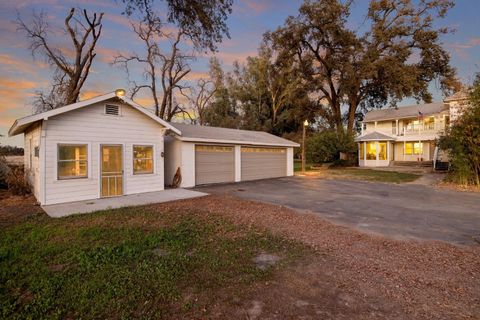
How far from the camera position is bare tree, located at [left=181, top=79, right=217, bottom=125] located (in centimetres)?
3425

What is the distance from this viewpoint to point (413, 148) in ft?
90.2

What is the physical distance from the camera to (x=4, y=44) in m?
12.8

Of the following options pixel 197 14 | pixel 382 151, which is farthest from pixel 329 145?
pixel 197 14

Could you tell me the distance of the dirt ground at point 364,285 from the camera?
9.36 feet

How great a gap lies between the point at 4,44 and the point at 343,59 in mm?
29696

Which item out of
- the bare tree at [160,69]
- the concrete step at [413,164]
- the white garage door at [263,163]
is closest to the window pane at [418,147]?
the concrete step at [413,164]

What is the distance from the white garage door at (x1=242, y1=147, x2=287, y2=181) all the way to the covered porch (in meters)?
12.9

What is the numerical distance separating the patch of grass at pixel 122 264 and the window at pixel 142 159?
4413 mm

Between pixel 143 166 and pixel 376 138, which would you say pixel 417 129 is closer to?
pixel 376 138

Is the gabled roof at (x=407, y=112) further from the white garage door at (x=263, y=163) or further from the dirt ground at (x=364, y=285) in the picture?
the dirt ground at (x=364, y=285)

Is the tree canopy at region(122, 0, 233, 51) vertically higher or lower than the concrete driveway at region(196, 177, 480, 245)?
higher

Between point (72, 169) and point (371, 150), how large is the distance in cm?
2767

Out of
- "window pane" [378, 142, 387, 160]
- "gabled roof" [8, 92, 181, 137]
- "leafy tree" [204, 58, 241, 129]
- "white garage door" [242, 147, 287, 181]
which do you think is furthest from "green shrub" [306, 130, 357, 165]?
"gabled roof" [8, 92, 181, 137]

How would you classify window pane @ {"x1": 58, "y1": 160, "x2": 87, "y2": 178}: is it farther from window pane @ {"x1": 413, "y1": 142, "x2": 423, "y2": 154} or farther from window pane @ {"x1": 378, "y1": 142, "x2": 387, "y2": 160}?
window pane @ {"x1": 413, "y1": 142, "x2": 423, "y2": 154}
